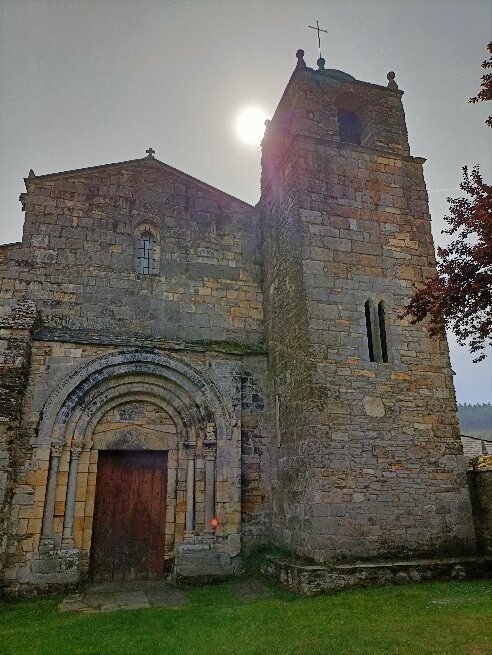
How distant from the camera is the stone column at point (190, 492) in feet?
29.4

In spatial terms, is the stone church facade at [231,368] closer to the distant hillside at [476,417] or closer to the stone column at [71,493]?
the stone column at [71,493]

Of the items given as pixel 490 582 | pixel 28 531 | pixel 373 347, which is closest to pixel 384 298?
pixel 373 347

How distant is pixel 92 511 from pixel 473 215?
747cm

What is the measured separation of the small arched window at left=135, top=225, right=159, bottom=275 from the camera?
1044 cm

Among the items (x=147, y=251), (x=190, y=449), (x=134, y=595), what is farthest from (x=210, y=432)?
(x=147, y=251)

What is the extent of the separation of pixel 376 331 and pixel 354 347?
61 centimetres

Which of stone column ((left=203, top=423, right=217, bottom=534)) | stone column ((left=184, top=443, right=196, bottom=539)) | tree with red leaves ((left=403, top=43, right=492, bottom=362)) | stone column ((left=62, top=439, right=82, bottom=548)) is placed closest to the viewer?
tree with red leaves ((left=403, top=43, right=492, bottom=362))

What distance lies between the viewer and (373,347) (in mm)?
8805

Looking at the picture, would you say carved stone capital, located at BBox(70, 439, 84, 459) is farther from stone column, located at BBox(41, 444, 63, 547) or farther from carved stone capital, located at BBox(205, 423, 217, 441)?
carved stone capital, located at BBox(205, 423, 217, 441)

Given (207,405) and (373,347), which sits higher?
(373,347)

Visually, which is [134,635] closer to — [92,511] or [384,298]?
[92,511]

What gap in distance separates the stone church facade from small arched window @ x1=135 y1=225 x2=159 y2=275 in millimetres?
29

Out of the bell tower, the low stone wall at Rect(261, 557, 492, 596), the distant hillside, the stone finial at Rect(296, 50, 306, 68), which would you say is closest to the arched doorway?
the bell tower

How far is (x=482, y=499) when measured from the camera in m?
8.19
